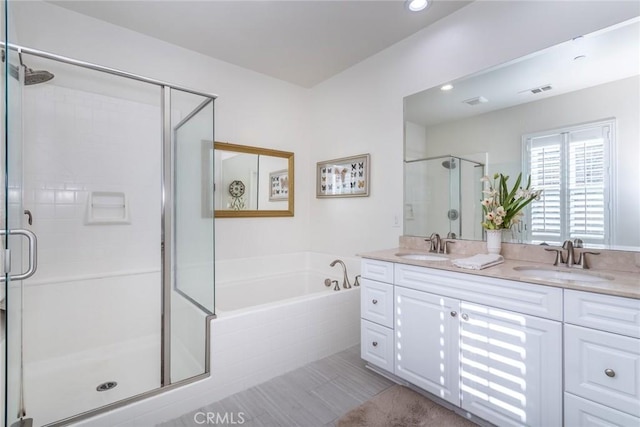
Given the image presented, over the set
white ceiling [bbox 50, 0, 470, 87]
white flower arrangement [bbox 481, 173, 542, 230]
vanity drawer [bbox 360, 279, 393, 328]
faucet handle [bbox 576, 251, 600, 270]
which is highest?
white ceiling [bbox 50, 0, 470, 87]

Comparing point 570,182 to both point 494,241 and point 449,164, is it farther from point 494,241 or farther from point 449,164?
point 449,164

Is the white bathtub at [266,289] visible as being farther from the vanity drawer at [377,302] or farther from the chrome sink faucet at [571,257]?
the chrome sink faucet at [571,257]

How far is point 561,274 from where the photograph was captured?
161cm

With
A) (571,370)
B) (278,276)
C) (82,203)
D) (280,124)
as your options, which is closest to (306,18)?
(280,124)

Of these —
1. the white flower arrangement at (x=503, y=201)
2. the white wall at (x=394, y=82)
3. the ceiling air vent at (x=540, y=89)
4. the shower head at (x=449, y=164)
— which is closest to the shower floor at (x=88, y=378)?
the white wall at (x=394, y=82)

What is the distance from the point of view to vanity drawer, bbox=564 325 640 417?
111cm

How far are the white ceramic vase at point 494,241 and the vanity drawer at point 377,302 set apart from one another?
71 cm

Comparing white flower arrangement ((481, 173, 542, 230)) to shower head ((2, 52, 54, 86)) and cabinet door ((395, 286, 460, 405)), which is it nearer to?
cabinet door ((395, 286, 460, 405))

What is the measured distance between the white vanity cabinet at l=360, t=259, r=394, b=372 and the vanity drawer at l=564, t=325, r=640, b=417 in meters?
0.94

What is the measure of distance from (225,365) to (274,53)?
8.65 ft

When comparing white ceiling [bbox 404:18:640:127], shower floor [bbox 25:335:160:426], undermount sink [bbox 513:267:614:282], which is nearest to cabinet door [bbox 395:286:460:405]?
undermount sink [bbox 513:267:614:282]

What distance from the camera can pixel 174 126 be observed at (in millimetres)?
1946

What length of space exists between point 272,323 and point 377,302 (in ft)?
2.53

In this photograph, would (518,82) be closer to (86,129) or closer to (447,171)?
(447,171)
